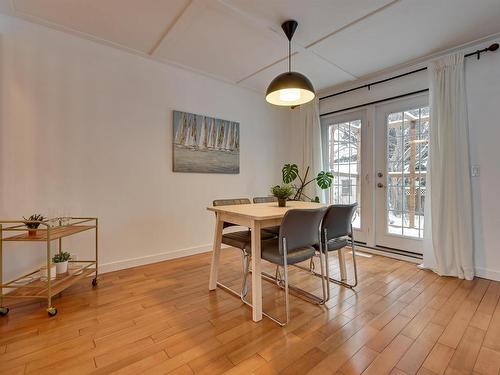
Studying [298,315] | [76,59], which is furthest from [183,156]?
[298,315]

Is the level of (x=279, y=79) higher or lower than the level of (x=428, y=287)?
higher

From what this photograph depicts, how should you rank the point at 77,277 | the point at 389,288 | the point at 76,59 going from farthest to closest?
the point at 76,59, the point at 389,288, the point at 77,277

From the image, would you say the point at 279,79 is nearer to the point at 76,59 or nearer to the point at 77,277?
the point at 76,59

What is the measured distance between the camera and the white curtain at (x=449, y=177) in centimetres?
271

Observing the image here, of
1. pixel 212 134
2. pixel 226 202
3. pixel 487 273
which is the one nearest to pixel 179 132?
pixel 212 134

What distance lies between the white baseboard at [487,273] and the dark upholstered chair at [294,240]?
197 centimetres

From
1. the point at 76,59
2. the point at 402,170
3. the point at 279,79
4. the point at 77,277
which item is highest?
the point at 76,59

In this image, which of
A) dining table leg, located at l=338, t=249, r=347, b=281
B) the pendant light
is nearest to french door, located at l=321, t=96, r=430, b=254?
dining table leg, located at l=338, t=249, r=347, b=281

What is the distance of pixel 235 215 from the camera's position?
6.88 ft

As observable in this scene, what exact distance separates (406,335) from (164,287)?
207cm

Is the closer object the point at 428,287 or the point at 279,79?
the point at 279,79

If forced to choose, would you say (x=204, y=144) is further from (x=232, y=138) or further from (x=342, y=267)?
(x=342, y=267)

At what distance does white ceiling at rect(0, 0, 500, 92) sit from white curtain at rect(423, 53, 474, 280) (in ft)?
1.35

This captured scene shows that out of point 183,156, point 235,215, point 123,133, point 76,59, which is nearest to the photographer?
point 235,215
